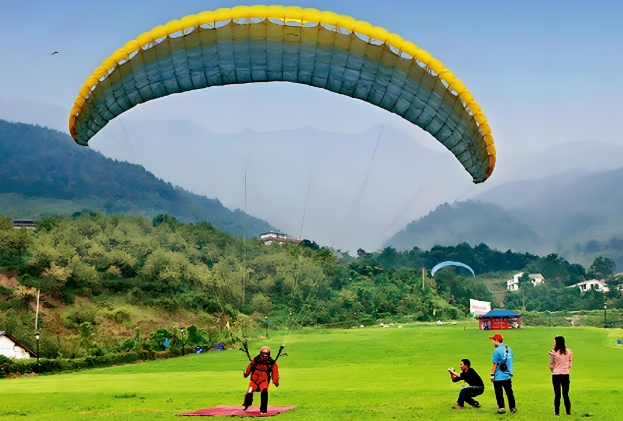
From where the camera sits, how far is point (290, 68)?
13367 millimetres

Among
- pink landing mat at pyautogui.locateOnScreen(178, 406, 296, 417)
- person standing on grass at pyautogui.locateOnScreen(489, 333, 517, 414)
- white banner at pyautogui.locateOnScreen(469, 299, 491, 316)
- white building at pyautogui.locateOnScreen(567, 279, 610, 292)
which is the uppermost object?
white building at pyautogui.locateOnScreen(567, 279, 610, 292)

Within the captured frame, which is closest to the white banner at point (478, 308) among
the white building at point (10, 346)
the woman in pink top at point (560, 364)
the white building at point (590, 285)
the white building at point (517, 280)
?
the white building at point (10, 346)

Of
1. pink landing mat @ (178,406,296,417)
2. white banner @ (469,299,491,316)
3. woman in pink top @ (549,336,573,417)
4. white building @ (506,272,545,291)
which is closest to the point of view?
woman in pink top @ (549,336,573,417)

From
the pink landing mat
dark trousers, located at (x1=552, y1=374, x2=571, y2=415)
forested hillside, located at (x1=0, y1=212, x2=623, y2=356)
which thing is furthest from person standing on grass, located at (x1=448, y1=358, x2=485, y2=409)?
forested hillside, located at (x1=0, y1=212, x2=623, y2=356)

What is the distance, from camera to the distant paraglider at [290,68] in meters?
12.5

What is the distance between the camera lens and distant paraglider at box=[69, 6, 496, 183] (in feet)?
40.9

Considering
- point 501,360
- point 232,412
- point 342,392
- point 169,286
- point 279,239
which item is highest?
point 279,239

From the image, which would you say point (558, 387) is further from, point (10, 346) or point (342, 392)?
point (10, 346)

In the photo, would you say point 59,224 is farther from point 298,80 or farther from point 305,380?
point 298,80

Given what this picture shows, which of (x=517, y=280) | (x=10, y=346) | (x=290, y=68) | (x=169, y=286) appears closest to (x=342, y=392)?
(x=290, y=68)

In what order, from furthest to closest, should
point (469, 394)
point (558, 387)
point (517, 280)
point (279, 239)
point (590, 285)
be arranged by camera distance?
point (517, 280)
point (590, 285)
point (279, 239)
point (469, 394)
point (558, 387)

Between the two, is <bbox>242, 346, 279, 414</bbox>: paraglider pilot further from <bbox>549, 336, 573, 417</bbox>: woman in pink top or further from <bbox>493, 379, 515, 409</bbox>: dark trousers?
<bbox>549, 336, 573, 417</bbox>: woman in pink top

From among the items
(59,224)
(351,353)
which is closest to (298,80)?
(351,353)

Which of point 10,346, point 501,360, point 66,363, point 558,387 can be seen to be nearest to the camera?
point 558,387
